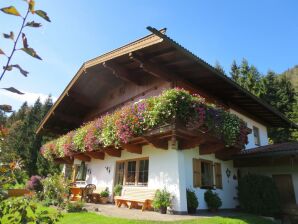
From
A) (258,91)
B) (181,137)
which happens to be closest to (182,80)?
(181,137)

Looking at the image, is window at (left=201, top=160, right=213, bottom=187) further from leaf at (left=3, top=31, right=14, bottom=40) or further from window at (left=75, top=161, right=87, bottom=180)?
leaf at (left=3, top=31, right=14, bottom=40)

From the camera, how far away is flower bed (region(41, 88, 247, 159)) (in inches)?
371

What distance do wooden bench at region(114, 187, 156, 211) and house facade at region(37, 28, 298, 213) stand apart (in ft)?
1.16

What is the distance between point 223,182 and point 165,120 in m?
5.64

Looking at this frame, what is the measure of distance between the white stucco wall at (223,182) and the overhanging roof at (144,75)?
3.52 m

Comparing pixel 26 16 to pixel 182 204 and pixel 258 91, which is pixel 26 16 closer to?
pixel 182 204

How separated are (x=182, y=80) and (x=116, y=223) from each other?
285 inches

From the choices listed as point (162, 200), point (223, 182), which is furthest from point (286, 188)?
point (162, 200)

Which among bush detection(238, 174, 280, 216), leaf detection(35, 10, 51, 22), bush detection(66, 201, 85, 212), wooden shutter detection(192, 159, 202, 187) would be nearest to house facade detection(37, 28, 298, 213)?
wooden shutter detection(192, 159, 202, 187)

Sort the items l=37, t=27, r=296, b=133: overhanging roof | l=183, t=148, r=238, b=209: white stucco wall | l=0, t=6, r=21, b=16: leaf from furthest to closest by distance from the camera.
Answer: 1. l=183, t=148, r=238, b=209: white stucco wall
2. l=37, t=27, r=296, b=133: overhanging roof
3. l=0, t=6, r=21, b=16: leaf

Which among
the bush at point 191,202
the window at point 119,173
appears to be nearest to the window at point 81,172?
the window at point 119,173

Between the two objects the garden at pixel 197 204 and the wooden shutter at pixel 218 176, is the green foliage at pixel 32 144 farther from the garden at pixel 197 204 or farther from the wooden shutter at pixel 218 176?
the wooden shutter at pixel 218 176

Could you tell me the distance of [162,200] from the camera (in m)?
10.0

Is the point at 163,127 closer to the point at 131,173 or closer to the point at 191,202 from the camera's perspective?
the point at 191,202
